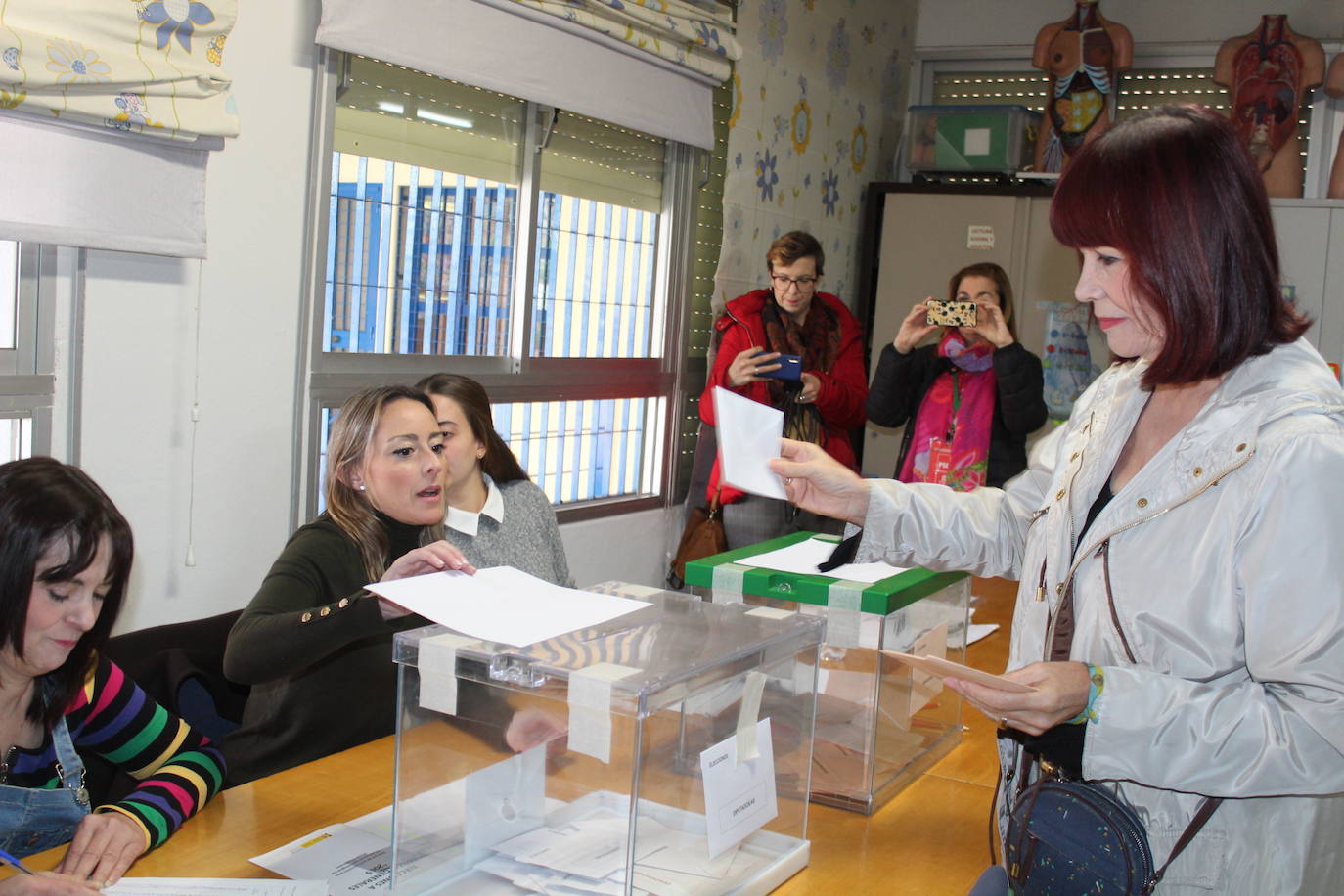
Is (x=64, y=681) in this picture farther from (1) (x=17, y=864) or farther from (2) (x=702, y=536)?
(2) (x=702, y=536)

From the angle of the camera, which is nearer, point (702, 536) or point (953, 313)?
point (953, 313)

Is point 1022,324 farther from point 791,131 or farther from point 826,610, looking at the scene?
point 826,610

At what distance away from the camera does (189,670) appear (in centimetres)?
212

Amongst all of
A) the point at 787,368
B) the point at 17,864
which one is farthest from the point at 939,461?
the point at 17,864

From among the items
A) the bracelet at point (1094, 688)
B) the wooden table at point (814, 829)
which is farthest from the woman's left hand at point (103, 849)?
the bracelet at point (1094, 688)

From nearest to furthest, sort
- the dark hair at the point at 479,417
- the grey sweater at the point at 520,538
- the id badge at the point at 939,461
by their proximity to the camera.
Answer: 1. the grey sweater at the point at 520,538
2. the dark hair at the point at 479,417
3. the id badge at the point at 939,461

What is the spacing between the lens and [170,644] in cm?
218

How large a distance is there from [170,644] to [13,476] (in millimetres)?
631

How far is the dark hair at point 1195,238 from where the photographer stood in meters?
1.23

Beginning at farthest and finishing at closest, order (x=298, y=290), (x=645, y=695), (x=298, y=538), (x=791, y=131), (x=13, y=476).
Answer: (x=791, y=131) < (x=298, y=290) < (x=298, y=538) < (x=13, y=476) < (x=645, y=695)

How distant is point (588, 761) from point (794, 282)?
3168 millimetres

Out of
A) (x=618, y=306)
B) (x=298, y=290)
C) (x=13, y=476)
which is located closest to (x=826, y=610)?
(x=13, y=476)

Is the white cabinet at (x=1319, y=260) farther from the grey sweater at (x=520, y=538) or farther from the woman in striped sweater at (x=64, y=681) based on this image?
the woman in striped sweater at (x=64, y=681)

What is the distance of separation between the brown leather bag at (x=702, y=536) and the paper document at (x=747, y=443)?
103 inches
